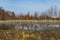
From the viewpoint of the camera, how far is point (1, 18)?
10.1 feet

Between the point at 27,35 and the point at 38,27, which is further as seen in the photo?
the point at 38,27

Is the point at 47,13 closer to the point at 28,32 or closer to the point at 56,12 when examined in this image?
the point at 56,12

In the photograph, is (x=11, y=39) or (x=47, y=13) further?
(x=47, y=13)

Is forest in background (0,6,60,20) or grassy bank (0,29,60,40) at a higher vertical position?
forest in background (0,6,60,20)

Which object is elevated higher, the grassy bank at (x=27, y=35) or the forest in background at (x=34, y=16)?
the forest in background at (x=34, y=16)

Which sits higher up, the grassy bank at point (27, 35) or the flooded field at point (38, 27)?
the flooded field at point (38, 27)

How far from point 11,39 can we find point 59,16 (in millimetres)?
987

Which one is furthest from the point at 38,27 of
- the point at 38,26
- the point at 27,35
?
the point at 27,35

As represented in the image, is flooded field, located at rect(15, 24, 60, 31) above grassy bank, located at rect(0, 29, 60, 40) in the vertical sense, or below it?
above

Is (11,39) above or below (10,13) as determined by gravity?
below

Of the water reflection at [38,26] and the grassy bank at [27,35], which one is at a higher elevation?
the water reflection at [38,26]

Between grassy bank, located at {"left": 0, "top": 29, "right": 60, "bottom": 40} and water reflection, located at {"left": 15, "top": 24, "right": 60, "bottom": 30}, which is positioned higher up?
water reflection, located at {"left": 15, "top": 24, "right": 60, "bottom": 30}

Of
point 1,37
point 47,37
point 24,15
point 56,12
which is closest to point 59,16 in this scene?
point 56,12

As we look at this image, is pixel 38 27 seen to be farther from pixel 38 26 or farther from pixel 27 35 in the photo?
pixel 27 35
